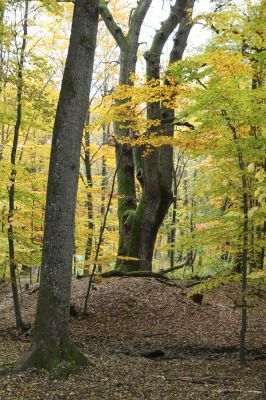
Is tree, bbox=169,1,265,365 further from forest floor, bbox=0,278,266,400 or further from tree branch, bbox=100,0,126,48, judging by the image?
tree branch, bbox=100,0,126,48

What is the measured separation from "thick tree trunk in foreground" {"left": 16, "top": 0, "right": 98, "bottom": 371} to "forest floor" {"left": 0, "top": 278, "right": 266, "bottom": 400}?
49 centimetres

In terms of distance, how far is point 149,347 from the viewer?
7301mm

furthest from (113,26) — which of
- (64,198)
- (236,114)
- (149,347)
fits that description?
(149,347)

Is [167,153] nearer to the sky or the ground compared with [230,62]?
nearer to the ground

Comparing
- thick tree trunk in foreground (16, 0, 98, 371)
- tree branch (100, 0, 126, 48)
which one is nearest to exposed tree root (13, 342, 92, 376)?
thick tree trunk in foreground (16, 0, 98, 371)

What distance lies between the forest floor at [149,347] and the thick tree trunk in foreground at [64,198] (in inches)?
19.2

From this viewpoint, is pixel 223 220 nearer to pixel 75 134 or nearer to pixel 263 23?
pixel 75 134

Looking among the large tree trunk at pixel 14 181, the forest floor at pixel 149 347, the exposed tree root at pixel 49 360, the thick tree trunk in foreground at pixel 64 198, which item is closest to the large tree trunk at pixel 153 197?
the forest floor at pixel 149 347

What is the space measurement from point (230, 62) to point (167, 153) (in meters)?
4.78

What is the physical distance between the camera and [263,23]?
701 centimetres

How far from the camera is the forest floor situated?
14.8ft

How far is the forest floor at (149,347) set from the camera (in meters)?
4.50

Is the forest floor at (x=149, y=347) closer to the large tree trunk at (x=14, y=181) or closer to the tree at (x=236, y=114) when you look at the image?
the large tree trunk at (x=14, y=181)

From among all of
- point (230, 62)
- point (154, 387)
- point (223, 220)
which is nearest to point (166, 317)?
point (223, 220)
